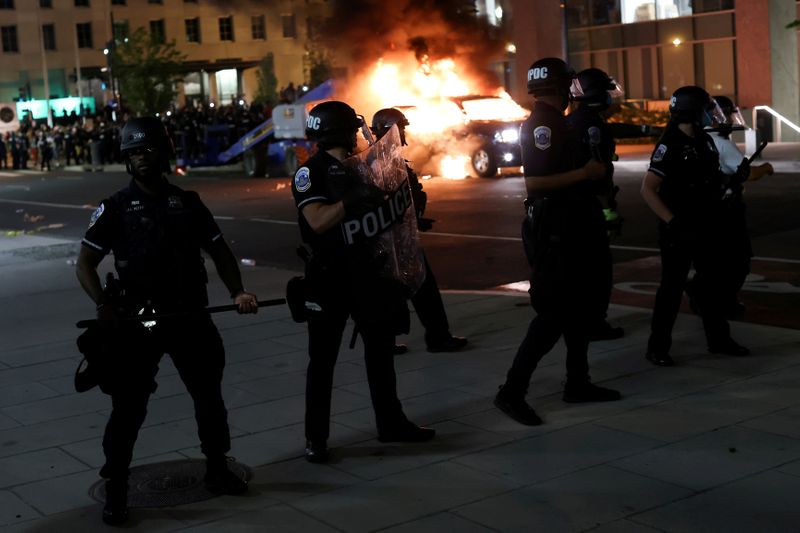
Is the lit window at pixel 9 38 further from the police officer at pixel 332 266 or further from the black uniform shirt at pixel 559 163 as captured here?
the police officer at pixel 332 266

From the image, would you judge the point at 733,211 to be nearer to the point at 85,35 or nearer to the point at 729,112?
the point at 729,112

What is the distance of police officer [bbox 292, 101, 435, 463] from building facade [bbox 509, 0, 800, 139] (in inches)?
907

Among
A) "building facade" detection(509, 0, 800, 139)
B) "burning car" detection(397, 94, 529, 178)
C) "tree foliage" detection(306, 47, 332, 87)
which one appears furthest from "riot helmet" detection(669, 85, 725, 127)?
"tree foliage" detection(306, 47, 332, 87)

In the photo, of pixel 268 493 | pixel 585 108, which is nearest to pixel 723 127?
pixel 585 108

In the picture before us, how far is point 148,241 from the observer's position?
5.14 metres

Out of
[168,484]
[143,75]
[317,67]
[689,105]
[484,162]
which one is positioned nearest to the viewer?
[168,484]

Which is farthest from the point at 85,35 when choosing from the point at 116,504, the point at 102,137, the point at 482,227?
the point at 116,504

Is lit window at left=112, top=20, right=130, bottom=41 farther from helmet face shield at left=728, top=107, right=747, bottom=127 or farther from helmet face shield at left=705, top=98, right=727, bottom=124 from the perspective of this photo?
helmet face shield at left=705, top=98, right=727, bottom=124

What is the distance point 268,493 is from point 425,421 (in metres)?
1.32

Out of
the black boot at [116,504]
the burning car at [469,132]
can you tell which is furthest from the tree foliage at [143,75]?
the black boot at [116,504]

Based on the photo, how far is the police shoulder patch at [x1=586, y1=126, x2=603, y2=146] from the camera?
7.53 meters

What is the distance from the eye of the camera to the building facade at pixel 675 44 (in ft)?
99.3

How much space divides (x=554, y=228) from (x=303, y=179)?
1.40m

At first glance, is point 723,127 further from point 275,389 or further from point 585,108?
point 275,389
